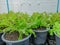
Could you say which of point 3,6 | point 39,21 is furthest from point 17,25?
point 3,6

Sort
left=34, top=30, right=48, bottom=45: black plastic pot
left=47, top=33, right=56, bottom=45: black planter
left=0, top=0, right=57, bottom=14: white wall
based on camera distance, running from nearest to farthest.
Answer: left=34, top=30, right=48, bottom=45: black plastic pot → left=47, top=33, right=56, bottom=45: black planter → left=0, top=0, right=57, bottom=14: white wall

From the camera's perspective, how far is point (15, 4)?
2.15 metres

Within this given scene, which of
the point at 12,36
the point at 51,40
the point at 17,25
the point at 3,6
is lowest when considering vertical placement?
the point at 51,40

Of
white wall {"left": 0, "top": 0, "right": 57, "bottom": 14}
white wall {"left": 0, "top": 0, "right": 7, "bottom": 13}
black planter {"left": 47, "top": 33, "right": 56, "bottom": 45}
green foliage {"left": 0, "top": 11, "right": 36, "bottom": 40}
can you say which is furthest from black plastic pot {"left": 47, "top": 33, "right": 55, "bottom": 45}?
white wall {"left": 0, "top": 0, "right": 7, "bottom": 13}

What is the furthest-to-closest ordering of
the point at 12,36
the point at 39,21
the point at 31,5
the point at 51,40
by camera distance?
the point at 31,5 → the point at 51,40 → the point at 39,21 → the point at 12,36

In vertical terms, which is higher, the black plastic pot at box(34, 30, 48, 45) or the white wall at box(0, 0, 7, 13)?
the white wall at box(0, 0, 7, 13)

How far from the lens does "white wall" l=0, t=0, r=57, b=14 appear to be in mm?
2133

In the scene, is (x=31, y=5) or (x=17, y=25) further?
(x=31, y=5)

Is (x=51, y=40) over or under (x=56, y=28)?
under

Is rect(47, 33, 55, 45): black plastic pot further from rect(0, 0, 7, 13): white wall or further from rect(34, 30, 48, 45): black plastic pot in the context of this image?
rect(0, 0, 7, 13): white wall

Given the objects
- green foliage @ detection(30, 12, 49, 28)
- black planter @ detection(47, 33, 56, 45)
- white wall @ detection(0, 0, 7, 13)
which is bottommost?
black planter @ detection(47, 33, 56, 45)

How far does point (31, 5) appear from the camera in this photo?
216 centimetres

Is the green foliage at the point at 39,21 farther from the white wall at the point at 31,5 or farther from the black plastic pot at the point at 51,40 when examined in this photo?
the white wall at the point at 31,5

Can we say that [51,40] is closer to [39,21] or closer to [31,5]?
[39,21]
